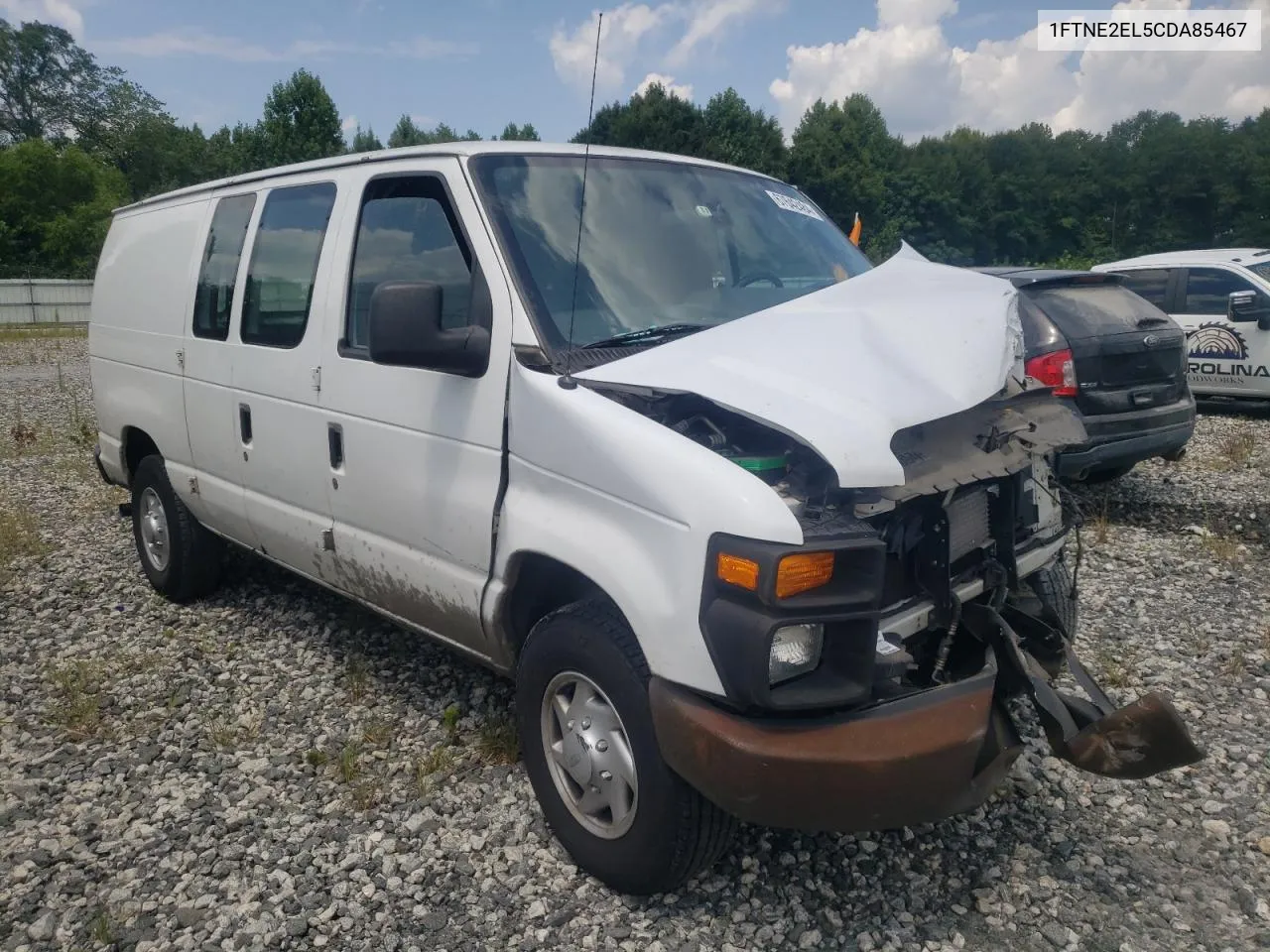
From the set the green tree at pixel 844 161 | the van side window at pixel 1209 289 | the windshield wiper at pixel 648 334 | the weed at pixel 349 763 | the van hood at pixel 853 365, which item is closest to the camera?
the van hood at pixel 853 365

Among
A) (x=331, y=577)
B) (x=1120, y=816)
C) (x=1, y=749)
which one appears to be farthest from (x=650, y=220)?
(x=1, y=749)

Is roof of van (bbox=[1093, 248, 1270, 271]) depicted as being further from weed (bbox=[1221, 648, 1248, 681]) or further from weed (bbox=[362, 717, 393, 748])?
weed (bbox=[362, 717, 393, 748])

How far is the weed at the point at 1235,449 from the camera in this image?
28.9ft

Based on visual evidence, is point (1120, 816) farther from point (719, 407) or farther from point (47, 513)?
point (47, 513)

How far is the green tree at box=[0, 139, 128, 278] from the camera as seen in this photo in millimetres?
43750

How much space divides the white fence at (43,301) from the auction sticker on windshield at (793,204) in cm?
3598

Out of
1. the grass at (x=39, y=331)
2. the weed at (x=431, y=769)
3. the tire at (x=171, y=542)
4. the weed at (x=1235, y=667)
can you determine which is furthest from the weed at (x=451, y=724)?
the grass at (x=39, y=331)

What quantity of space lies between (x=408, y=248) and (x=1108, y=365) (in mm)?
5109

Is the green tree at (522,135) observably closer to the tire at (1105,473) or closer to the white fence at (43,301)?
the tire at (1105,473)

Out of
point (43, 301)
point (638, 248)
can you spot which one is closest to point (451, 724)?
point (638, 248)

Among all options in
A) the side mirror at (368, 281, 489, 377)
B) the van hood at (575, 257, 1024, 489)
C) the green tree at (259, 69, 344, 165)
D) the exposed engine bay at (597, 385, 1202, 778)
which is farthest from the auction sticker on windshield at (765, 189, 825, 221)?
the green tree at (259, 69, 344, 165)

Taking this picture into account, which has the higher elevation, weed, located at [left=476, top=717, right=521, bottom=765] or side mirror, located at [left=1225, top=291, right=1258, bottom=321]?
side mirror, located at [left=1225, top=291, right=1258, bottom=321]

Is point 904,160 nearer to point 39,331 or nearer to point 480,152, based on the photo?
point 39,331

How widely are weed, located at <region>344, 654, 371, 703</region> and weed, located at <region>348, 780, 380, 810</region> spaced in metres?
0.78
